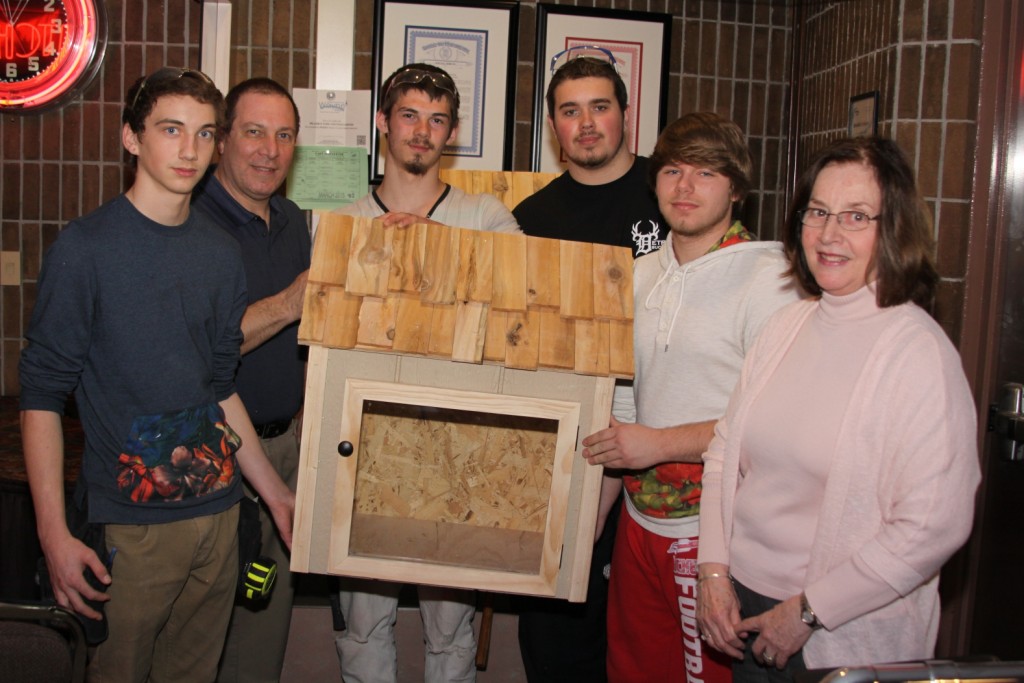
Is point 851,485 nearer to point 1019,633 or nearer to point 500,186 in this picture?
point 1019,633

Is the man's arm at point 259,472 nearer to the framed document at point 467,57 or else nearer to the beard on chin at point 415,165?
the beard on chin at point 415,165

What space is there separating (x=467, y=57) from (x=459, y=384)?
1.79m

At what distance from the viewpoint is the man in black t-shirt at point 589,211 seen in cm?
225

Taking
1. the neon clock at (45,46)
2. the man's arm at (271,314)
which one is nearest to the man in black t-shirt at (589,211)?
the man's arm at (271,314)

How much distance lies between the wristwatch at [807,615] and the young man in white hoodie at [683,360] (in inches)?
17.1

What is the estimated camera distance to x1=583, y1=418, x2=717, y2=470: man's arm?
1.71m

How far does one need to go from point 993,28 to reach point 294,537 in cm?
218

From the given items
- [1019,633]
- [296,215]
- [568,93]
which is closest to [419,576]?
[296,215]

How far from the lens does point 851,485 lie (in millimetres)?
1332

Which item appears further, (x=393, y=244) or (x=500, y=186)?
(x=500, y=186)

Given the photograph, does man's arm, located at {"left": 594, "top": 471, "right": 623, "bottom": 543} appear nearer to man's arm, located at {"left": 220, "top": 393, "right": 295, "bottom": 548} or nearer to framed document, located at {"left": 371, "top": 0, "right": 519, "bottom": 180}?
man's arm, located at {"left": 220, "top": 393, "right": 295, "bottom": 548}

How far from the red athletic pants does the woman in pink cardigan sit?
263mm

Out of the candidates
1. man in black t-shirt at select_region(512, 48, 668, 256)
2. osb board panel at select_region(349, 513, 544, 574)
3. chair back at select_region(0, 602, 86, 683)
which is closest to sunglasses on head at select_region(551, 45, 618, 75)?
man in black t-shirt at select_region(512, 48, 668, 256)

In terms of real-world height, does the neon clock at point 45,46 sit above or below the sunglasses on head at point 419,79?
above
